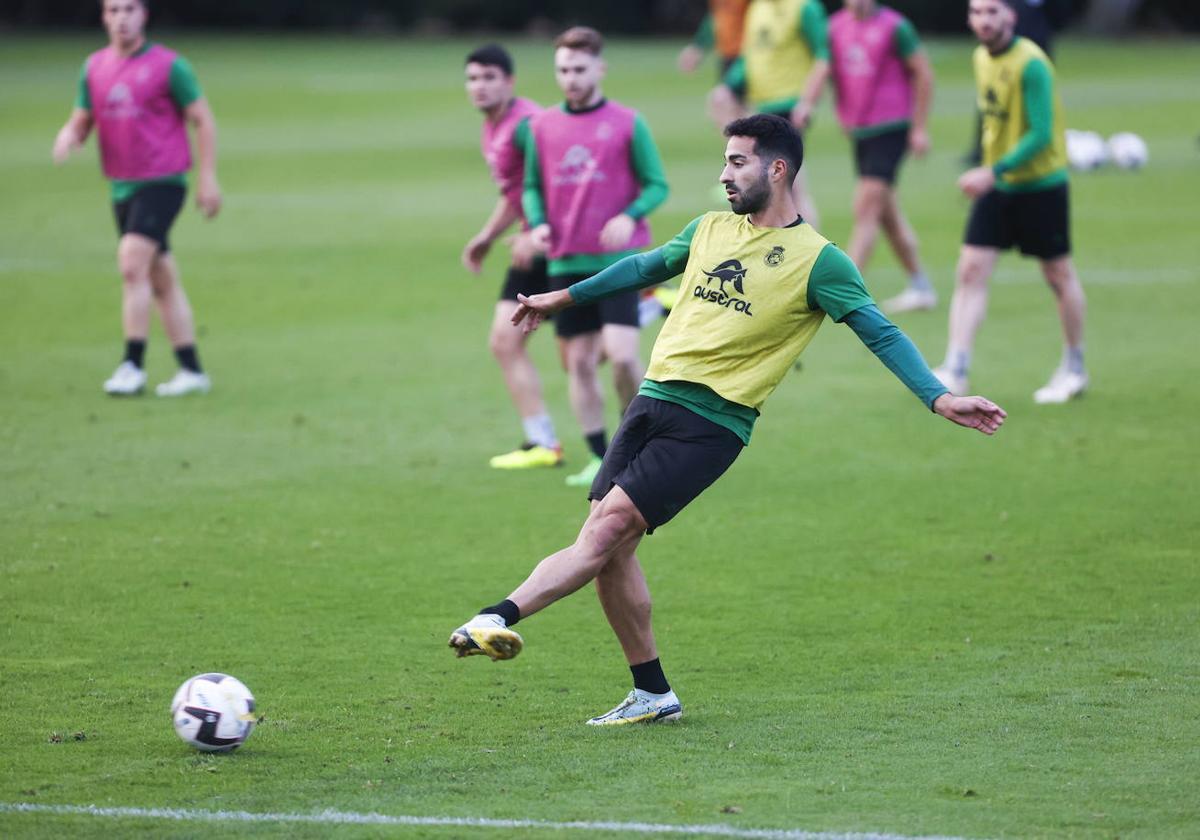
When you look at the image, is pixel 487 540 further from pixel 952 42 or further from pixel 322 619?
pixel 952 42

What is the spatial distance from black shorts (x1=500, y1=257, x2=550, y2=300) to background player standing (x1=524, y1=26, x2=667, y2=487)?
375mm

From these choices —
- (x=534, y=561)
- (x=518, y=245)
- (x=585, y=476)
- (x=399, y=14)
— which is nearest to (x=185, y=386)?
(x=518, y=245)

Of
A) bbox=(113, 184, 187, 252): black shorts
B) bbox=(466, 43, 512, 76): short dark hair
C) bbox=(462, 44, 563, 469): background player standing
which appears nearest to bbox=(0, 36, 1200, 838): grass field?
bbox=(462, 44, 563, 469): background player standing

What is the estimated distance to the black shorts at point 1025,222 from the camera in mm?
12680

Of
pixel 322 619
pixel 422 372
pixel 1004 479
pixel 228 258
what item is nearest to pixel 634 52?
pixel 228 258

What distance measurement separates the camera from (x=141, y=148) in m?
13.4

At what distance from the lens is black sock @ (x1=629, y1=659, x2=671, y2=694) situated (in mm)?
6926

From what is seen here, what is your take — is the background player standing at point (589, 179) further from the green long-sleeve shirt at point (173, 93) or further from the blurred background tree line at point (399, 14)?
the blurred background tree line at point (399, 14)

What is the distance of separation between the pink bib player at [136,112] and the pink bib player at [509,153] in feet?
10.4

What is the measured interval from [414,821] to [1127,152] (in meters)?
20.9

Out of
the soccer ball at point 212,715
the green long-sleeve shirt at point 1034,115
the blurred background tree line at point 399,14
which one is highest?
the green long-sleeve shirt at point 1034,115

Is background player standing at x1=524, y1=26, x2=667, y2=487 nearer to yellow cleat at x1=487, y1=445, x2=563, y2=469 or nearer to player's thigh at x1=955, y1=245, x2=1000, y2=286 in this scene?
yellow cleat at x1=487, y1=445, x2=563, y2=469

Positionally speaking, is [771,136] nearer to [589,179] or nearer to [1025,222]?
[589,179]

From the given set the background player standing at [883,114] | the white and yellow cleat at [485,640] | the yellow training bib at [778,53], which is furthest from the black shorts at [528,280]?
the yellow training bib at [778,53]
